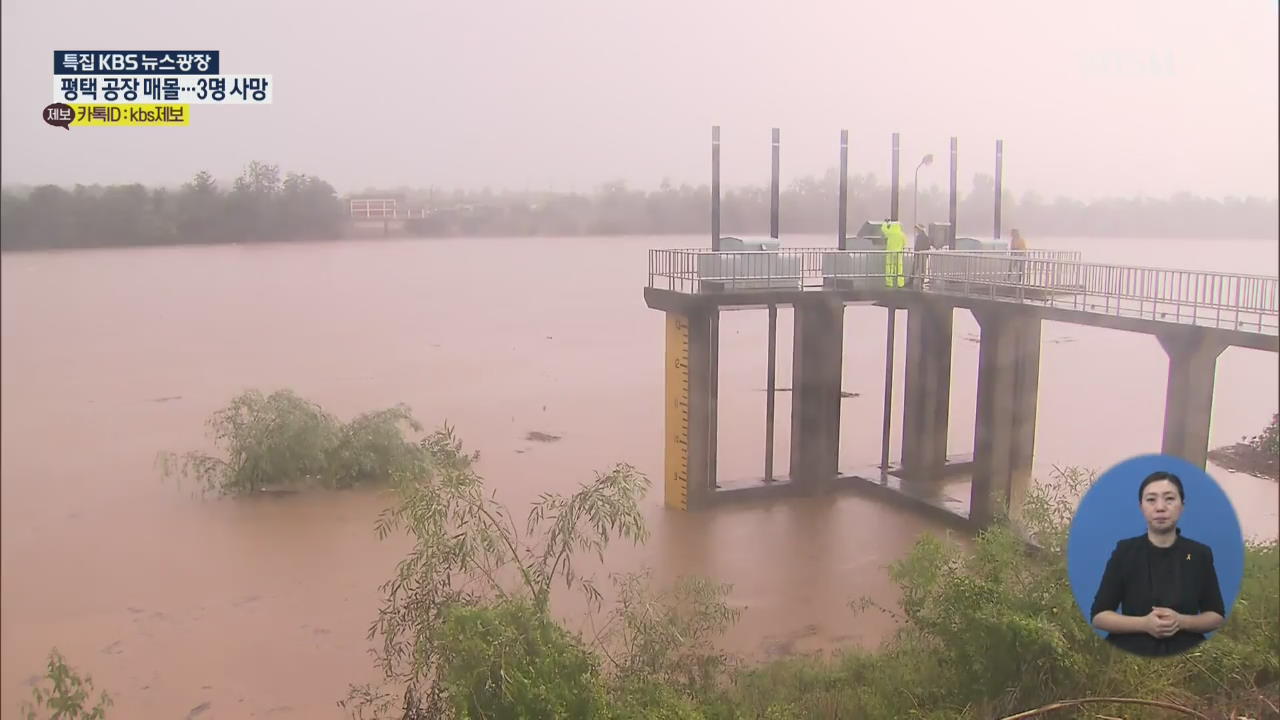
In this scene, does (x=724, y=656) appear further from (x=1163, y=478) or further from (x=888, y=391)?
(x=888, y=391)

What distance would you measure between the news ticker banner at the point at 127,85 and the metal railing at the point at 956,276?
3.84m

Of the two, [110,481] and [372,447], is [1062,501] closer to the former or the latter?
[372,447]

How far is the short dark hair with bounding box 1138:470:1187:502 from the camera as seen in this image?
3.73m

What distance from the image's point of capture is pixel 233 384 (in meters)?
10.3

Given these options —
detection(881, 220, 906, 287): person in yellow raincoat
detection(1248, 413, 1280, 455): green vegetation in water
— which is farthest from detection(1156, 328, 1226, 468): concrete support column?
detection(1248, 413, 1280, 455): green vegetation in water

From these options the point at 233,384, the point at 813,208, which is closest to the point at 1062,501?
the point at 813,208

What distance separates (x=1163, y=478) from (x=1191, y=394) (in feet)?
8.81

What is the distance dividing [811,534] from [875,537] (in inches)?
20.4

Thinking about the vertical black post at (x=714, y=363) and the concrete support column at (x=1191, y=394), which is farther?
the vertical black post at (x=714, y=363)

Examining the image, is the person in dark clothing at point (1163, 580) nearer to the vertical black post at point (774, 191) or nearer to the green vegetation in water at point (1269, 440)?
the vertical black post at point (774, 191)

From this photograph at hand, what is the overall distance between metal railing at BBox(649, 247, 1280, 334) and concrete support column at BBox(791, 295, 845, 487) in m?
0.30

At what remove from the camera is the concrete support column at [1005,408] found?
319 inches

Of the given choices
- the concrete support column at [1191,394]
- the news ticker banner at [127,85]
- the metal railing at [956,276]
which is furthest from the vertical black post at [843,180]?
the news ticker banner at [127,85]

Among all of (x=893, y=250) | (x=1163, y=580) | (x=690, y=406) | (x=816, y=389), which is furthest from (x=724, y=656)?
(x=893, y=250)
